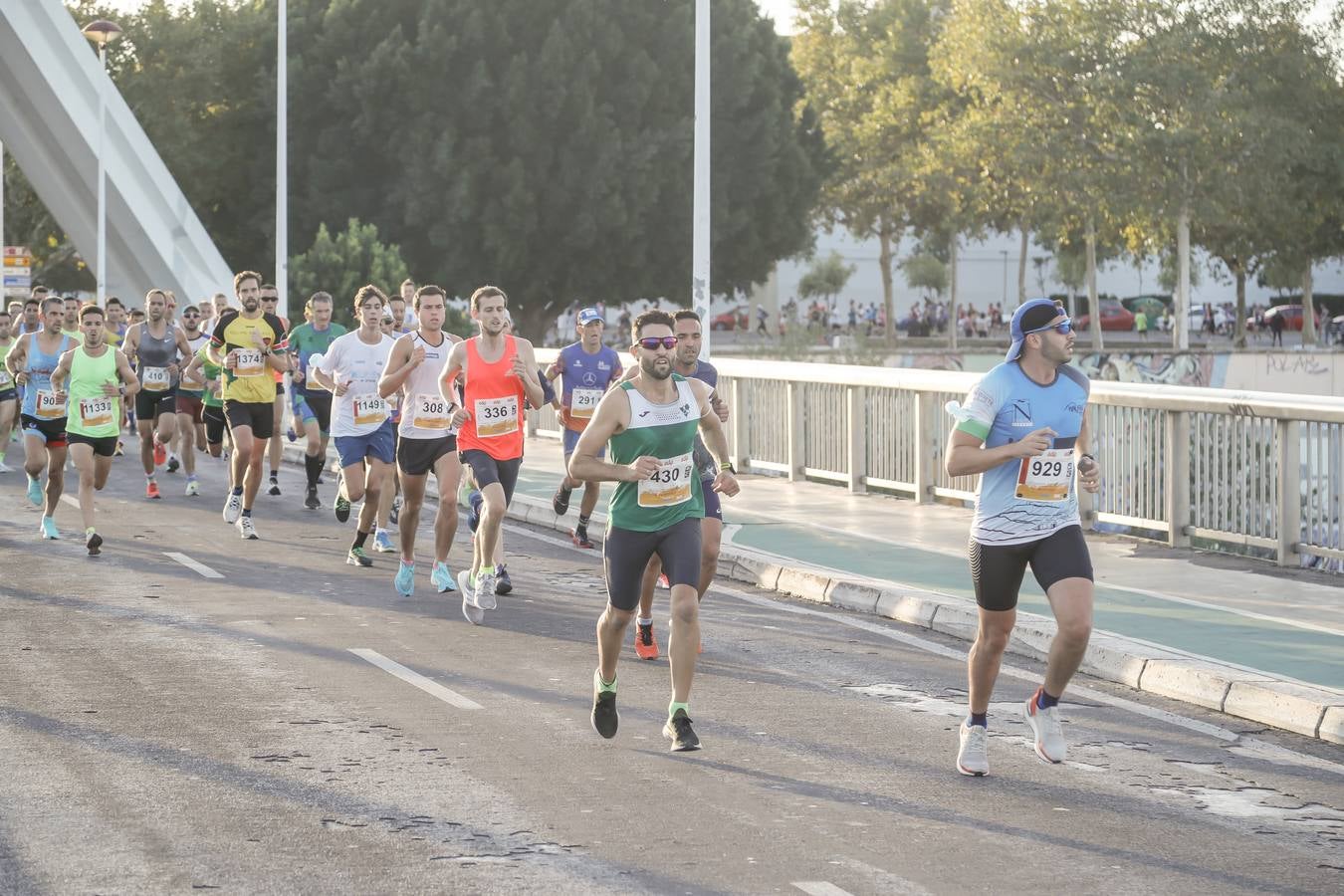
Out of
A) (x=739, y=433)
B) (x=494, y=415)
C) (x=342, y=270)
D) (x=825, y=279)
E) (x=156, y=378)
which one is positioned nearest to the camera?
(x=494, y=415)

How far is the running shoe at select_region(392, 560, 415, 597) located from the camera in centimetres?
1284

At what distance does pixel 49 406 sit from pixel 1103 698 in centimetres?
921

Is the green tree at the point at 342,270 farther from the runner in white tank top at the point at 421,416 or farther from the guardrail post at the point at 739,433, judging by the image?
the runner in white tank top at the point at 421,416

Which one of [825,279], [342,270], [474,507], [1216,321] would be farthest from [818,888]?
[825,279]

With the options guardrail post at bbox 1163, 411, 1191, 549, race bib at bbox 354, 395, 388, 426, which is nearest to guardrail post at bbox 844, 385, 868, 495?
guardrail post at bbox 1163, 411, 1191, 549

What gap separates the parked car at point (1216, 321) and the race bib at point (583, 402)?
74.7 meters

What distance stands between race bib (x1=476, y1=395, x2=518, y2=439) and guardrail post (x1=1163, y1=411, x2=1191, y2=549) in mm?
5210

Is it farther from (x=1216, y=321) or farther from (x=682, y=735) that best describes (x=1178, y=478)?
(x=1216, y=321)

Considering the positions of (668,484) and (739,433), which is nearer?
(668,484)

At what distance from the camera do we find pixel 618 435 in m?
8.31

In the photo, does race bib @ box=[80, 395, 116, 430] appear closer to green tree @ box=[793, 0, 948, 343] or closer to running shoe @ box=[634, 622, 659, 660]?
running shoe @ box=[634, 622, 659, 660]

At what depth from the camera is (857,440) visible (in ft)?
63.1

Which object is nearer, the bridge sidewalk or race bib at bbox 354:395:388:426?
the bridge sidewalk

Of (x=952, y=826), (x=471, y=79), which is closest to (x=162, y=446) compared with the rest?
(x=952, y=826)
